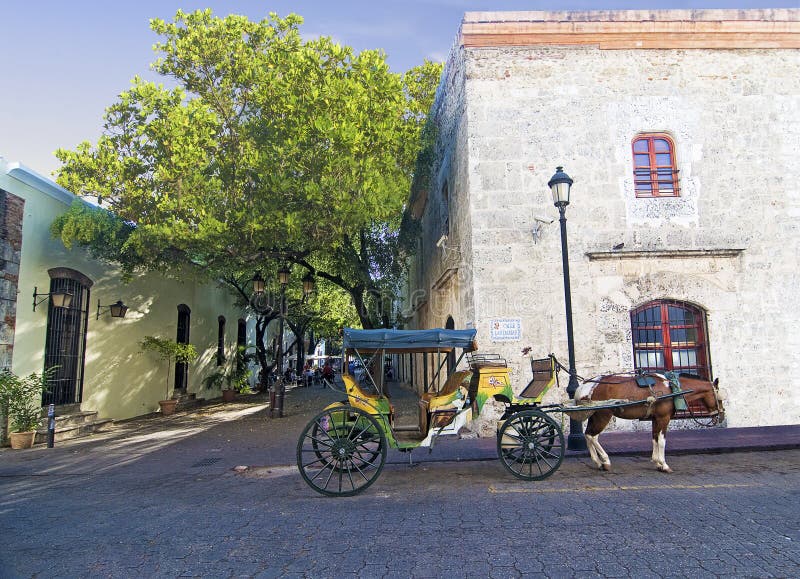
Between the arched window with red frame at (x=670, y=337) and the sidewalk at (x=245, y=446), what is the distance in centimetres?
133

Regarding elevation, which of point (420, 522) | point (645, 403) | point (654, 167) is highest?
point (654, 167)

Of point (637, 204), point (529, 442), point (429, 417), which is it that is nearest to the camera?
point (529, 442)

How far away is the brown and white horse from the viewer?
22.5 ft

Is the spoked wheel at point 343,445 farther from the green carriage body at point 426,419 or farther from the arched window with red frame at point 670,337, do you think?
the arched window with red frame at point 670,337

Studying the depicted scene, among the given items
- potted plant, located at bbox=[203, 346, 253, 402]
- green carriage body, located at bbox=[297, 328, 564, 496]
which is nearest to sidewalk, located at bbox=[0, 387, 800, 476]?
green carriage body, located at bbox=[297, 328, 564, 496]

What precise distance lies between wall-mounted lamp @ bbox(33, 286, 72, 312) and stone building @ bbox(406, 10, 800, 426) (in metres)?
8.94

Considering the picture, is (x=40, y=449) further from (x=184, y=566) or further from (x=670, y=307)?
(x=670, y=307)

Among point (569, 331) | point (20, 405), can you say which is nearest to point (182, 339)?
point (20, 405)

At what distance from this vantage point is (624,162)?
34.4ft

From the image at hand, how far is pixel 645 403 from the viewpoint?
684cm

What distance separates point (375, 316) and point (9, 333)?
385 inches

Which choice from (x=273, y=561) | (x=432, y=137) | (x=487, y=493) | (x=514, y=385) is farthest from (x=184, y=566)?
(x=432, y=137)

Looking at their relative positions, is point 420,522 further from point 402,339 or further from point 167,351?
point 167,351

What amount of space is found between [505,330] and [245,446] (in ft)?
18.5
